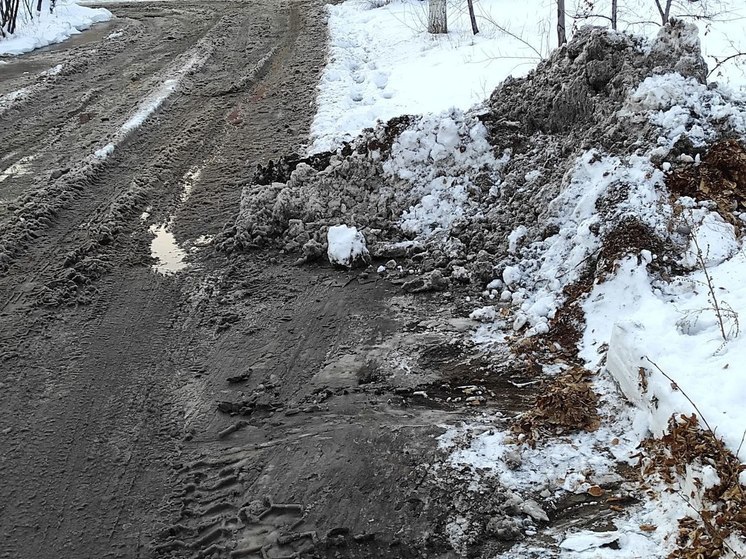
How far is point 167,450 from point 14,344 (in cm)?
181

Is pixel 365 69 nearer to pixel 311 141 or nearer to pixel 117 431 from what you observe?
pixel 311 141

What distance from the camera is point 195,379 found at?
4688mm

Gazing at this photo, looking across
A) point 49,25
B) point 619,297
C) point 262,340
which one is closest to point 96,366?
point 262,340

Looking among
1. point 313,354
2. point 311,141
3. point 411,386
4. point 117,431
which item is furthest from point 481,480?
point 311,141

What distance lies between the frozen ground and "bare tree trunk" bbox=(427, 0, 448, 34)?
20 centimetres

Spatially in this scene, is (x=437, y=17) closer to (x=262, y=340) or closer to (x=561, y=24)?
(x=561, y=24)

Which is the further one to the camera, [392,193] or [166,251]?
[392,193]

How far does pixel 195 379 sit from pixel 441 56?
8.17 meters

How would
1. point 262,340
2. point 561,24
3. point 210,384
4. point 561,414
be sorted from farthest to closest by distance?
1. point 561,24
2. point 262,340
3. point 210,384
4. point 561,414

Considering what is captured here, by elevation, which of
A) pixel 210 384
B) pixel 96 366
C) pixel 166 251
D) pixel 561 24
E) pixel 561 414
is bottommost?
pixel 561 414

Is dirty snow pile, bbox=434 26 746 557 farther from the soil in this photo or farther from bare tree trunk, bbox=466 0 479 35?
bare tree trunk, bbox=466 0 479 35

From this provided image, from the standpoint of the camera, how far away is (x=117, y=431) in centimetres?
425

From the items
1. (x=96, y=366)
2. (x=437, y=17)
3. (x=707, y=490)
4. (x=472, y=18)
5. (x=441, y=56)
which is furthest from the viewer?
(x=437, y=17)

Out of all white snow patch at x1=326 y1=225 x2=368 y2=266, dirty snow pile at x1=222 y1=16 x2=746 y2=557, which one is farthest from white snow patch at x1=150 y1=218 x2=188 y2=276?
white snow patch at x1=326 y1=225 x2=368 y2=266
